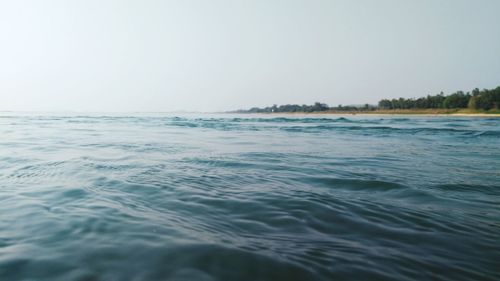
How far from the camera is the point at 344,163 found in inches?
425

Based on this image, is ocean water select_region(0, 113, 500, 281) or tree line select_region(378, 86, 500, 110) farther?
tree line select_region(378, 86, 500, 110)

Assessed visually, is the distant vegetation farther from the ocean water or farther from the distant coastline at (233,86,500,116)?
the ocean water

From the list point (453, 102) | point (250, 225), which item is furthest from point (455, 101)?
point (250, 225)

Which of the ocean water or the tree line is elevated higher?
the tree line

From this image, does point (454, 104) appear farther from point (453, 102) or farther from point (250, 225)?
point (250, 225)

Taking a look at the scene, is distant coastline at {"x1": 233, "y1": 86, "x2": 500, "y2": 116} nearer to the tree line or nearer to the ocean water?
the tree line

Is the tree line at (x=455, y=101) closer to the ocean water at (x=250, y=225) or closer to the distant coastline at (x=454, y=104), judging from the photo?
the distant coastline at (x=454, y=104)

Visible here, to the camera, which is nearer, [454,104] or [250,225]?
[250,225]

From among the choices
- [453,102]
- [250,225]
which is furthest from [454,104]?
[250,225]

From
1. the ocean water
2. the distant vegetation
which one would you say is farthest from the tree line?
the ocean water

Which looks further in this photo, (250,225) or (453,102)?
(453,102)

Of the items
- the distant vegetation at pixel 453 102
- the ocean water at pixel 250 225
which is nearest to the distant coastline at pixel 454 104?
the distant vegetation at pixel 453 102

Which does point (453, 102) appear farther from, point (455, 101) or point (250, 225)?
point (250, 225)

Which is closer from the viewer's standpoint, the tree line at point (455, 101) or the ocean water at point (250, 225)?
the ocean water at point (250, 225)
